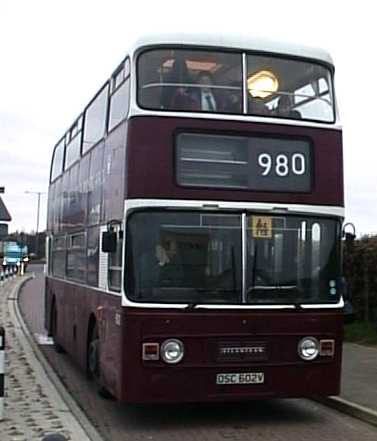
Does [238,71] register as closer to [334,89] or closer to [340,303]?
[334,89]

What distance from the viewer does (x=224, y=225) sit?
8984 mm

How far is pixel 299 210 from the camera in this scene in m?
9.22

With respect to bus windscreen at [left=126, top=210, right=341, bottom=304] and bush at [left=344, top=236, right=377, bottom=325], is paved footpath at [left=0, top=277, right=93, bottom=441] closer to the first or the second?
bus windscreen at [left=126, top=210, right=341, bottom=304]

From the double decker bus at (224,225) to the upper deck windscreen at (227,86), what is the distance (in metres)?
0.01

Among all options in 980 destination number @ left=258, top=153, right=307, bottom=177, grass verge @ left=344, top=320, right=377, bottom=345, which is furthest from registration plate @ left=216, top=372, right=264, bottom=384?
grass verge @ left=344, top=320, right=377, bottom=345

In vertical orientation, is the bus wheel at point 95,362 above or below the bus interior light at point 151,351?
below

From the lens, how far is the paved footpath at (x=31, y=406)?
828cm

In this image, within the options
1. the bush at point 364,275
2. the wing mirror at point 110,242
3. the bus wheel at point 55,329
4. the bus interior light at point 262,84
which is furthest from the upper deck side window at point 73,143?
the bush at point 364,275

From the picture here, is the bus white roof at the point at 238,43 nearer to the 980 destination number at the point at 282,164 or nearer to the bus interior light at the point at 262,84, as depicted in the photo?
the bus interior light at the point at 262,84

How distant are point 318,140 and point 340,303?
72.0 inches

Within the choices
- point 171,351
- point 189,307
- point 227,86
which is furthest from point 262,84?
point 171,351

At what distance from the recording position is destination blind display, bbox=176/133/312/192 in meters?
8.99

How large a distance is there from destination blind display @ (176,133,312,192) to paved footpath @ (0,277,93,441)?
282 cm

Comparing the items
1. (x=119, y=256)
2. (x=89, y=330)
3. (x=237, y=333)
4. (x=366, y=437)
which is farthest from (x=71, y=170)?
(x=366, y=437)
